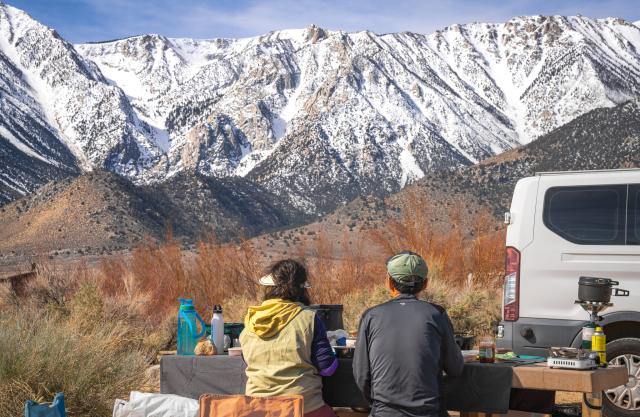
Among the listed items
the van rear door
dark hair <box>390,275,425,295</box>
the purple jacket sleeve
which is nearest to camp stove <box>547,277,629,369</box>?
the van rear door

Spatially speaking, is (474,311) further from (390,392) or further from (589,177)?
(390,392)

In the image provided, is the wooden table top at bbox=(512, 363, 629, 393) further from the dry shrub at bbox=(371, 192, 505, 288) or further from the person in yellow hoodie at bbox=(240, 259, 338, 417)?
the dry shrub at bbox=(371, 192, 505, 288)

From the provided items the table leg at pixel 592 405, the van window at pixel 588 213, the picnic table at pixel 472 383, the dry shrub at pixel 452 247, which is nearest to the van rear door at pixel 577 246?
the van window at pixel 588 213

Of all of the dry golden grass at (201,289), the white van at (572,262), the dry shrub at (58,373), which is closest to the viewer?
the white van at (572,262)

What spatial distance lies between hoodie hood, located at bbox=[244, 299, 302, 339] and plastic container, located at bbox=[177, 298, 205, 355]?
1.06 meters

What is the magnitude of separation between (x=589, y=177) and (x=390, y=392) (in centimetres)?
346

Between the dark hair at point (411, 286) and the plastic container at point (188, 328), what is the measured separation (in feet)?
5.83

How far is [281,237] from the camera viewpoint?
60.1 metres

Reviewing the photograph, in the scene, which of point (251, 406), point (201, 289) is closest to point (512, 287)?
point (251, 406)

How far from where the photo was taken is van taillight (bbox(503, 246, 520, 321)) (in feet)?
24.0

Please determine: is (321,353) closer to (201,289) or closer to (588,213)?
(588,213)

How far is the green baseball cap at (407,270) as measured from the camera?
4859mm

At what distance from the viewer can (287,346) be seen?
512 centimetres

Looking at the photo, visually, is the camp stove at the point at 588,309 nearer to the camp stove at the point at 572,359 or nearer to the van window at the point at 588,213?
the camp stove at the point at 572,359
